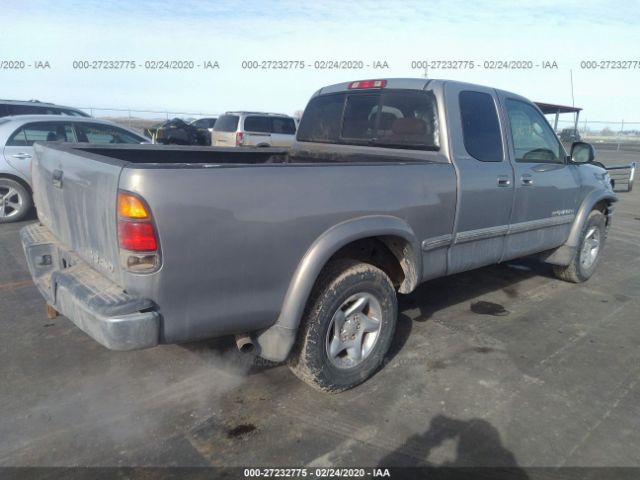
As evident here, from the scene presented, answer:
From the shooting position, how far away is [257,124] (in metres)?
15.8

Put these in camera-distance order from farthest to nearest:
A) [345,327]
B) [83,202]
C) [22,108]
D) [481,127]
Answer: [22,108] < [481,127] < [345,327] < [83,202]

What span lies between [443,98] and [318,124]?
1322 millimetres

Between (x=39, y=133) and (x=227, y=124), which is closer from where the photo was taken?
(x=39, y=133)

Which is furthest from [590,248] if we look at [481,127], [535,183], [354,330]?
[354,330]

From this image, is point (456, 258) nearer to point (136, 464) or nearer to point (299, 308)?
point (299, 308)

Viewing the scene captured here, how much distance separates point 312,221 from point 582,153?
11.4 ft

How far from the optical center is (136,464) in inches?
96.3

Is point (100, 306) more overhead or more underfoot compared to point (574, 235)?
more overhead

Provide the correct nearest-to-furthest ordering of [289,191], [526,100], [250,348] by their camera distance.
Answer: [289,191] < [250,348] < [526,100]

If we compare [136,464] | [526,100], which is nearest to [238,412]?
[136,464]

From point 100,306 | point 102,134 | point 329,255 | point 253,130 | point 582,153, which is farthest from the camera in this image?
point 253,130

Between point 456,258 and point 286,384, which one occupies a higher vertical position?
point 456,258

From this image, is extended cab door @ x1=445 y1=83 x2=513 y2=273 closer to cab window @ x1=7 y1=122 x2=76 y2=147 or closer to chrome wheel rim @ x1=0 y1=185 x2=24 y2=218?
cab window @ x1=7 y1=122 x2=76 y2=147

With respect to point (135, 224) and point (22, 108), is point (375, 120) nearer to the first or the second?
point (135, 224)
